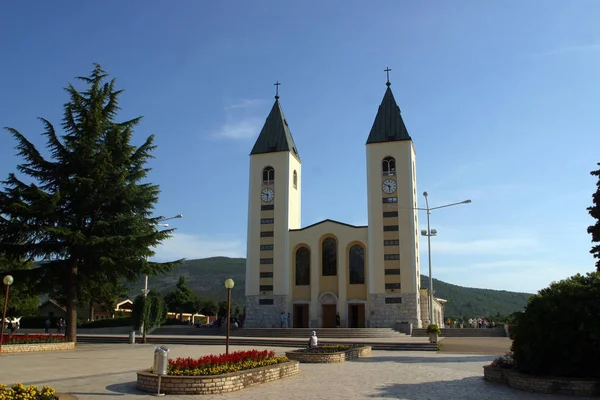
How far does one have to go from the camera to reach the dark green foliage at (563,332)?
37.6 ft

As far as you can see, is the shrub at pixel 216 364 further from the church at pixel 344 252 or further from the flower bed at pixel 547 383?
the church at pixel 344 252

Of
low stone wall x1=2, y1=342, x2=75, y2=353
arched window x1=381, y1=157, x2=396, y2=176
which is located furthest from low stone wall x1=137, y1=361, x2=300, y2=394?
arched window x1=381, y1=157, x2=396, y2=176

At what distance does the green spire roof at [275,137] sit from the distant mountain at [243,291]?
63879 millimetres

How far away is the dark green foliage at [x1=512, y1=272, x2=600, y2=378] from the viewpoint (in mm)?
11445

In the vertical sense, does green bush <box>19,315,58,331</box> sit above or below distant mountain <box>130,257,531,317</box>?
below

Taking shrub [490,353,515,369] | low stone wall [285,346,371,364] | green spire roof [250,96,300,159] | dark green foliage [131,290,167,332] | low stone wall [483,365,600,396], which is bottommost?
low stone wall [285,346,371,364]

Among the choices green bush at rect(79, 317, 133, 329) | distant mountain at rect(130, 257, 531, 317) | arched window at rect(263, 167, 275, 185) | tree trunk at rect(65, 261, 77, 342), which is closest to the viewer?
tree trunk at rect(65, 261, 77, 342)

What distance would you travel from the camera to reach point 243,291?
446 ft

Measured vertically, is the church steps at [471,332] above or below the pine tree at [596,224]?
below

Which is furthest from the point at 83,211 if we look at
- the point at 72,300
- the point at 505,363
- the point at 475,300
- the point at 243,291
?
the point at 475,300

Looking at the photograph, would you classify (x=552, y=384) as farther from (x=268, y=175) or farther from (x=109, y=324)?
(x=109, y=324)

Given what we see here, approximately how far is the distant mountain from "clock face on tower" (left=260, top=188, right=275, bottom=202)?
64.7 metres

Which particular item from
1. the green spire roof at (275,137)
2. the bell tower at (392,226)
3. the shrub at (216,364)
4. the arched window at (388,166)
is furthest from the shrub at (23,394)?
the green spire roof at (275,137)

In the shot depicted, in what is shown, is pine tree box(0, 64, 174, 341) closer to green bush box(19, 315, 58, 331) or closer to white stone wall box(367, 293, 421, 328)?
white stone wall box(367, 293, 421, 328)
